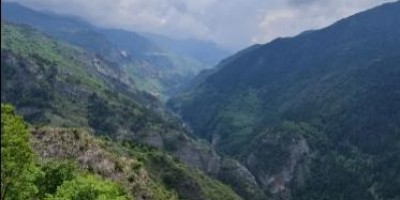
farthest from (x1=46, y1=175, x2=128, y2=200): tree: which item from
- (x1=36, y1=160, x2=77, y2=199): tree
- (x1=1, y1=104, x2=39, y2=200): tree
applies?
(x1=1, y1=104, x2=39, y2=200): tree

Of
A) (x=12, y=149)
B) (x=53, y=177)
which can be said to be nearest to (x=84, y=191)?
(x=53, y=177)

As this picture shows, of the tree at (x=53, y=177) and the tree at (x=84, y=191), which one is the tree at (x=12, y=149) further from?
the tree at (x=53, y=177)

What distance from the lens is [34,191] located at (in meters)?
107

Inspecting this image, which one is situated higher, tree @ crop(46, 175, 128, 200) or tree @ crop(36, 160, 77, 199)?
tree @ crop(46, 175, 128, 200)

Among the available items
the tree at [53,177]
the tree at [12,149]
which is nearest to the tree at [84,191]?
the tree at [53,177]

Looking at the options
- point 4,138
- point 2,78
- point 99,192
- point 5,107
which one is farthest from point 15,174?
point 2,78

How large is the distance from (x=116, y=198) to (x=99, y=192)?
4040mm

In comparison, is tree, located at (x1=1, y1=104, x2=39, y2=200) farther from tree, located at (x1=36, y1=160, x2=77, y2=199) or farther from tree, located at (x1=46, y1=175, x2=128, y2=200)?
tree, located at (x1=36, y1=160, x2=77, y2=199)

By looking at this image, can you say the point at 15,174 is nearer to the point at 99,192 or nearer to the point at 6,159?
the point at 6,159

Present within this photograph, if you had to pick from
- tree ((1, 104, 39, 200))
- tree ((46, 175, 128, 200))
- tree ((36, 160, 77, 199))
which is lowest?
tree ((36, 160, 77, 199))

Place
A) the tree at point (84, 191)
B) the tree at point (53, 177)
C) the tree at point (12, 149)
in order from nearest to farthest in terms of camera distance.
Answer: the tree at point (12, 149)
the tree at point (84, 191)
the tree at point (53, 177)

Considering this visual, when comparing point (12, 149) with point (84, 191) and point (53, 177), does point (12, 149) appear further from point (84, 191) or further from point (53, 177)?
point (53, 177)

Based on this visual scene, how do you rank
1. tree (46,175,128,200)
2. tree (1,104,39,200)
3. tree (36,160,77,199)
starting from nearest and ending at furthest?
tree (1,104,39,200)
tree (46,175,128,200)
tree (36,160,77,199)

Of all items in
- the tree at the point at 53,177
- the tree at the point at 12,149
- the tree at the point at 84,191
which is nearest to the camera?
the tree at the point at 12,149
